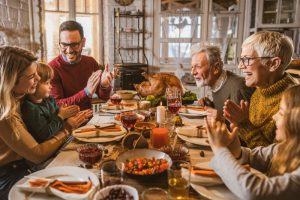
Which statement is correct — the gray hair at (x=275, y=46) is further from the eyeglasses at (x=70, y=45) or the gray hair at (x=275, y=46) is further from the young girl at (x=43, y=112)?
the eyeglasses at (x=70, y=45)

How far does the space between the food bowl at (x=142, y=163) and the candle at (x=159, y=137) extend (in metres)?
0.18

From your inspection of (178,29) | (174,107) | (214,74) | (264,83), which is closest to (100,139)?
(174,107)

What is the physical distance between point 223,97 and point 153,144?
Result: 980 millimetres

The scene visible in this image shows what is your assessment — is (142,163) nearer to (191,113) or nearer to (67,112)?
(67,112)

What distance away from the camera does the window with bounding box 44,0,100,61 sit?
4.91 metres

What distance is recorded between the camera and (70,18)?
5.04 m

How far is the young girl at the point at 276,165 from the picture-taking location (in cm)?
83

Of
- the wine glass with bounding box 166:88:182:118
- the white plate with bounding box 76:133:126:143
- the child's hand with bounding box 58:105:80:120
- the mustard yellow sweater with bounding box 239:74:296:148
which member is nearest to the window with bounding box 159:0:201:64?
the wine glass with bounding box 166:88:182:118

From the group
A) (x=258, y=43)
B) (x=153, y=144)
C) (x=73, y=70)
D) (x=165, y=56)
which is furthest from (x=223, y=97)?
(x=165, y=56)

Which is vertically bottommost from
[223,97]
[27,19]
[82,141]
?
[82,141]

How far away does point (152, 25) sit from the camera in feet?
17.6

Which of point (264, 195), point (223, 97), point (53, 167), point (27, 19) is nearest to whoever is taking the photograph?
point (264, 195)

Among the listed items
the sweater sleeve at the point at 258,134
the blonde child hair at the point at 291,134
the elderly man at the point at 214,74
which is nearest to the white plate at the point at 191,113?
the elderly man at the point at 214,74

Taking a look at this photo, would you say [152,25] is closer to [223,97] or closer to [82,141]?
[223,97]
